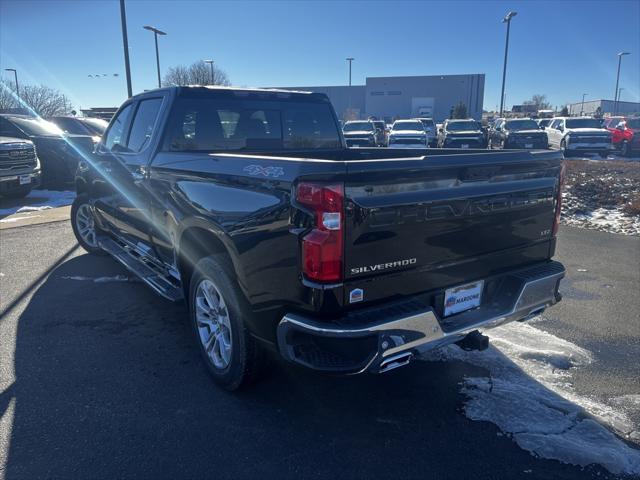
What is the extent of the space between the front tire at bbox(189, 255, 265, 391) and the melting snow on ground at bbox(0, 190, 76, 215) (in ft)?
28.0

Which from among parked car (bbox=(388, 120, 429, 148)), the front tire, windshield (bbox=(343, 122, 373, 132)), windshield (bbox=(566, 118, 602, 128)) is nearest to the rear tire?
the front tire

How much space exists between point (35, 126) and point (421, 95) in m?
58.0

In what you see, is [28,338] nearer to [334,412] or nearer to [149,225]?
[149,225]

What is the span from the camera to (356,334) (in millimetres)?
2480

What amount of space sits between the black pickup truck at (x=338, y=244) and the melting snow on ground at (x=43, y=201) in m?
7.63

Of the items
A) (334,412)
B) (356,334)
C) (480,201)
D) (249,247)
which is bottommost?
(334,412)

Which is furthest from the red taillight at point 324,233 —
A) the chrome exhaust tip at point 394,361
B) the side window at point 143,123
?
the side window at point 143,123

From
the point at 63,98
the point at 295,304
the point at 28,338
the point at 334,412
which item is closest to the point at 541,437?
the point at 334,412

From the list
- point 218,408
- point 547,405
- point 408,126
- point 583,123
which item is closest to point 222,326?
point 218,408

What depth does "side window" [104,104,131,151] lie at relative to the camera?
17.1ft

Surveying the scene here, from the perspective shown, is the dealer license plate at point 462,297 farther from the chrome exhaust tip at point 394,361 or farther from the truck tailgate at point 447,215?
the chrome exhaust tip at point 394,361

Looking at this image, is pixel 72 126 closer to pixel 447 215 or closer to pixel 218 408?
pixel 218 408

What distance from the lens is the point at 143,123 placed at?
15.7 ft

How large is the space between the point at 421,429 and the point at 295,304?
117cm
